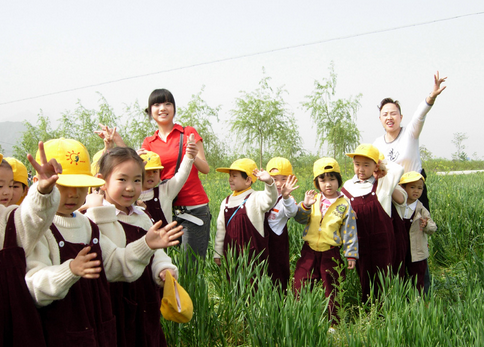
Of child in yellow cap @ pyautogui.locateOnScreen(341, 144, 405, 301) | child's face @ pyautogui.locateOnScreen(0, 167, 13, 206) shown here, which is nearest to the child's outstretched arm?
child's face @ pyautogui.locateOnScreen(0, 167, 13, 206)

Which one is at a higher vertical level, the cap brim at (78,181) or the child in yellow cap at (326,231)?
the cap brim at (78,181)

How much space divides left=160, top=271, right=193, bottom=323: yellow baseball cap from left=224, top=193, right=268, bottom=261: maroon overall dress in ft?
4.55

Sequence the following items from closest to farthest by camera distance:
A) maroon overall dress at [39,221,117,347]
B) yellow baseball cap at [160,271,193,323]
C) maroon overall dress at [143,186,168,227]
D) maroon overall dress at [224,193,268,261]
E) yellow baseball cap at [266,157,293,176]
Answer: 1. maroon overall dress at [39,221,117,347]
2. yellow baseball cap at [160,271,193,323]
3. maroon overall dress at [143,186,168,227]
4. maroon overall dress at [224,193,268,261]
5. yellow baseball cap at [266,157,293,176]

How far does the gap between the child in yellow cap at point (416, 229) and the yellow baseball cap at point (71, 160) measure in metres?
2.57

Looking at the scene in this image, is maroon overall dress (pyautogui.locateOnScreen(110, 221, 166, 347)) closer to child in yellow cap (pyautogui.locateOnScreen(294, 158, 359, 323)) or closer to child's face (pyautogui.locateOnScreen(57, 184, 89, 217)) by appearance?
child's face (pyautogui.locateOnScreen(57, 184, 89, 217))

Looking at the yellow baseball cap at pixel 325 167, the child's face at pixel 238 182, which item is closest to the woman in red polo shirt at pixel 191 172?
the child's face at pixel 238 182

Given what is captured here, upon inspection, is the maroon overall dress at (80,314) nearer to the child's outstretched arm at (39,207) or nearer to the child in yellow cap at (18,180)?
the child's outstretched arm at (39,207)

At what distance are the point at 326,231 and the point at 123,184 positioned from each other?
1.73 m

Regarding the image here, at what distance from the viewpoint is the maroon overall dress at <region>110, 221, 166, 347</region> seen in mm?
1858

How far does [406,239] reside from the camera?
11.6 feet

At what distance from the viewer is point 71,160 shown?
1715mm

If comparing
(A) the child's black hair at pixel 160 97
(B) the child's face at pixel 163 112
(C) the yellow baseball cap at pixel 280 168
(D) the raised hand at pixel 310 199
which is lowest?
(D) the raised hand at pixel 310 199

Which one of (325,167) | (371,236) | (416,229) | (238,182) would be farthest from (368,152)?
(238,182)

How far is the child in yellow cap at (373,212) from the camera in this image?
3258mm
